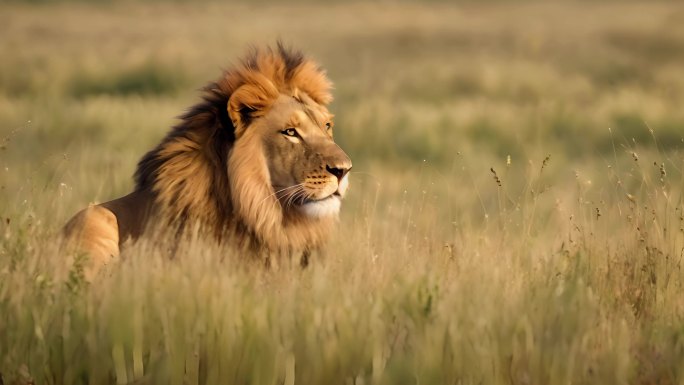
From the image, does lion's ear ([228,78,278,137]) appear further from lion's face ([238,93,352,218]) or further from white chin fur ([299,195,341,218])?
white chin fur ([299,195,341,218])

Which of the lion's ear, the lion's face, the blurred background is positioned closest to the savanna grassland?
the blurred background

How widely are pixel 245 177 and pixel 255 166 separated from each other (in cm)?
7

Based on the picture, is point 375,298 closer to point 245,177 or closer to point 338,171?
point 338,171

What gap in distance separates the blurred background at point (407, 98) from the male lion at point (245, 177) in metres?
0.70

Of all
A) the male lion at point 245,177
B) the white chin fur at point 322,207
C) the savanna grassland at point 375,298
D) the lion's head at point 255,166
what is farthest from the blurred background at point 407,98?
the white chin fur at point 322,207

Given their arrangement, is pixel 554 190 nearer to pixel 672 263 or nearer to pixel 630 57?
pixel 672 263

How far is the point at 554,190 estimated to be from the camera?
1104 cm

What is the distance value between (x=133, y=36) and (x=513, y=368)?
1095 inches

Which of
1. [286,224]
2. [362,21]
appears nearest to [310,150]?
[286,224]

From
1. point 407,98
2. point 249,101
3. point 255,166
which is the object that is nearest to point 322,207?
point 255,166

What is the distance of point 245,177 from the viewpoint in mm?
5391

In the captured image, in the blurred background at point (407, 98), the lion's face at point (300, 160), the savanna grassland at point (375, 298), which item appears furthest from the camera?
the blurred background at point (407, 98)

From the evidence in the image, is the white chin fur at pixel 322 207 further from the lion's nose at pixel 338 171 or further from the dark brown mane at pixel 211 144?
the dark brown mane at pixel 211 144

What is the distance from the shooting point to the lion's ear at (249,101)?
17.8ft
